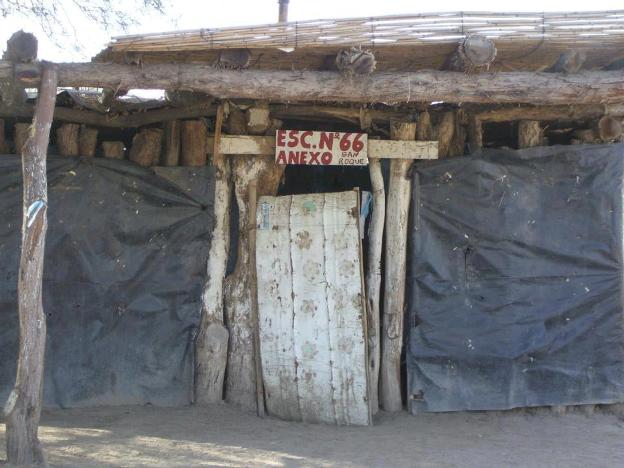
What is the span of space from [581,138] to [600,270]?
1.29m

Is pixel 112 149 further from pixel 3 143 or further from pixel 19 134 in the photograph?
pixel 3 143

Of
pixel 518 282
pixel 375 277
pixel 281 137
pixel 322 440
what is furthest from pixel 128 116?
pixel 518 282

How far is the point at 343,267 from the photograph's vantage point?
6.46m

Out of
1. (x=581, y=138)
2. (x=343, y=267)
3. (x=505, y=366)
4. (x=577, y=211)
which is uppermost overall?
(x=581, y=138)

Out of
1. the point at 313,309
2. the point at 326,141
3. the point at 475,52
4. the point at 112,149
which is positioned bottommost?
the point at 313,309

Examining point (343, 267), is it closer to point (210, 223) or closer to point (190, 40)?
point (210, 223)

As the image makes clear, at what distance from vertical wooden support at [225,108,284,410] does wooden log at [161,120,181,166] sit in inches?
19.5

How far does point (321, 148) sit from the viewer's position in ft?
21.9

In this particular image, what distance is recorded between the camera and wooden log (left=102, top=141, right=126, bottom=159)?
21.8 feet

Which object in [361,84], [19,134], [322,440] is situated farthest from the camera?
[19,134]

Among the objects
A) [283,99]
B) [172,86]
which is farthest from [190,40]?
[283,99]

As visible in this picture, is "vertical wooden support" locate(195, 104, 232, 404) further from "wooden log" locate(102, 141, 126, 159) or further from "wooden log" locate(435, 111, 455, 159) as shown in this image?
"wooden log" locate(435, 111, 455, 159)

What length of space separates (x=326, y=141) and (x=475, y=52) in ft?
5.54

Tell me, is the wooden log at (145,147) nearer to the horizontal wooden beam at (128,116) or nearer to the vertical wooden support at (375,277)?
the horizontal wooden beam at (128,116)
